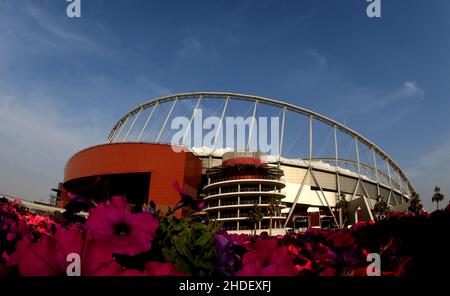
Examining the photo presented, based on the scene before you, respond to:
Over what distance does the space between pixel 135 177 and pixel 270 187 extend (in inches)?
1019

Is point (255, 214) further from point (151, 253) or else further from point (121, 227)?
point (121, 227)

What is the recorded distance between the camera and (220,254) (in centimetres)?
112

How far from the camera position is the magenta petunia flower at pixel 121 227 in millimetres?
983

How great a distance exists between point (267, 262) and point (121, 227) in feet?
1.80

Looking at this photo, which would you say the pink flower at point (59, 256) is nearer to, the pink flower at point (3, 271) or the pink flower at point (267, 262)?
the pink flower at point (3, 271)

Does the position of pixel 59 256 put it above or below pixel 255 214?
below

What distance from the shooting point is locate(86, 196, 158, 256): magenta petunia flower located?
983 millimetres

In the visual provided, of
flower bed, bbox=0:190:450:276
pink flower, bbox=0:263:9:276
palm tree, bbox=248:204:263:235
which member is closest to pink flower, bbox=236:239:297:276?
flower bed, bbox=0:190:450:276

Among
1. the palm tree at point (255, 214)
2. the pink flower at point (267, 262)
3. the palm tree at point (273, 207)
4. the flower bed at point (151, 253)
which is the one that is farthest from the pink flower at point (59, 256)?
the palm tree at point (273, 207)

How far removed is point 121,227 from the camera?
41.6 inches

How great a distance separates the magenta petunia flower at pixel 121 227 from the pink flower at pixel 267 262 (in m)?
0.30

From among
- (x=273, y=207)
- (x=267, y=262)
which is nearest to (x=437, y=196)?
(x=273, y=207)
